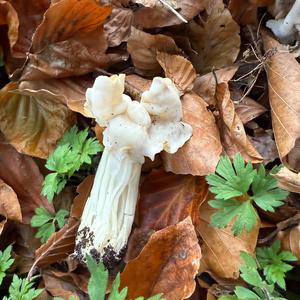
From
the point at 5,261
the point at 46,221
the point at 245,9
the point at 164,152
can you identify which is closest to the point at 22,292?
the point at 5,261

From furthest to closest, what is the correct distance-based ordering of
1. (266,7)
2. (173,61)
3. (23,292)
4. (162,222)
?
1. (266,7)
2. (173,61)
3. (162,222)
4. (23,292)

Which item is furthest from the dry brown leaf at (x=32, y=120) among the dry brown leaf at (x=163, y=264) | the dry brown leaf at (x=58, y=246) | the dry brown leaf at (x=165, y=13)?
the dry brown leaf at (x=163, y=264)

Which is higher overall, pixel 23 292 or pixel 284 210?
pixel 284 210

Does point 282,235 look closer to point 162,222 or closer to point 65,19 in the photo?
point 162,222

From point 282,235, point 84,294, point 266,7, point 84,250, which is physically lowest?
point 84,294

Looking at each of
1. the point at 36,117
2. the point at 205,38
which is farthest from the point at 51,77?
the point at 205,38
